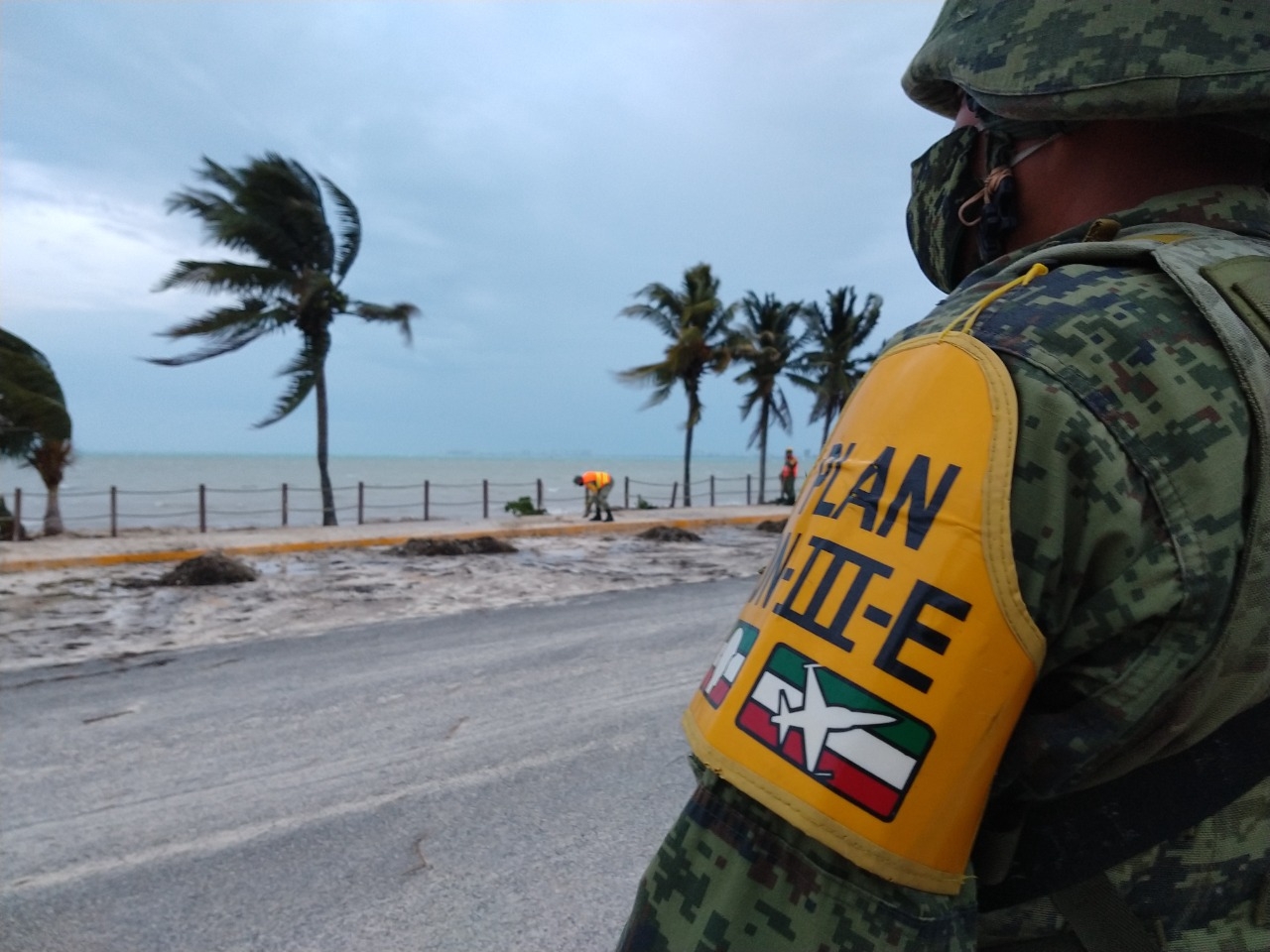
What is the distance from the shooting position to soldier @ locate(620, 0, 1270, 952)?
724mm

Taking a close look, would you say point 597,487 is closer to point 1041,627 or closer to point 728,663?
point 728,663

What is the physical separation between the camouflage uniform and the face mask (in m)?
0.36

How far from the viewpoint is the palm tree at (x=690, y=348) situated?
2420cm

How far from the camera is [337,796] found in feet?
11.3

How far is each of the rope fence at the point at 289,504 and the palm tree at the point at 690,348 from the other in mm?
2911

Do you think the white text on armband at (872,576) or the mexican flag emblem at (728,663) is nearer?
the white text on armband at (872,576)

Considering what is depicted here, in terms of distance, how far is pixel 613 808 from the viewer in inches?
131

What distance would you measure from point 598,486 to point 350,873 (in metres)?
14.0

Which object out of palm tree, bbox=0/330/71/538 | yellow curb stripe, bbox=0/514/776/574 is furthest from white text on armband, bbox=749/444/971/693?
palm tree, bbox=0/330/71/538

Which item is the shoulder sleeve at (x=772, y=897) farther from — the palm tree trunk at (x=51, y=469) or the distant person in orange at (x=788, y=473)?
the distant person in orange at (x=788, y=473)

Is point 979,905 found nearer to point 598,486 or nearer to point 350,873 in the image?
point 350,873

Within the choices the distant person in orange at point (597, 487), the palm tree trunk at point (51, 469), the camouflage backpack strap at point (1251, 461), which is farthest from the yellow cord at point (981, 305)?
the palm tree trunk at point (51, 469)

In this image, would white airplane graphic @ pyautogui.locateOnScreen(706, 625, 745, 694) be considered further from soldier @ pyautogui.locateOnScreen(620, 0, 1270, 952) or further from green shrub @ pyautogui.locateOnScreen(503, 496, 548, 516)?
green shrub @ pyautogui.locateOnScreen(503, 496, 548, 516)

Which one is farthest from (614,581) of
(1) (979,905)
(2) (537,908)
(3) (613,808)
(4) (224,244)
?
(4) (224,244)
